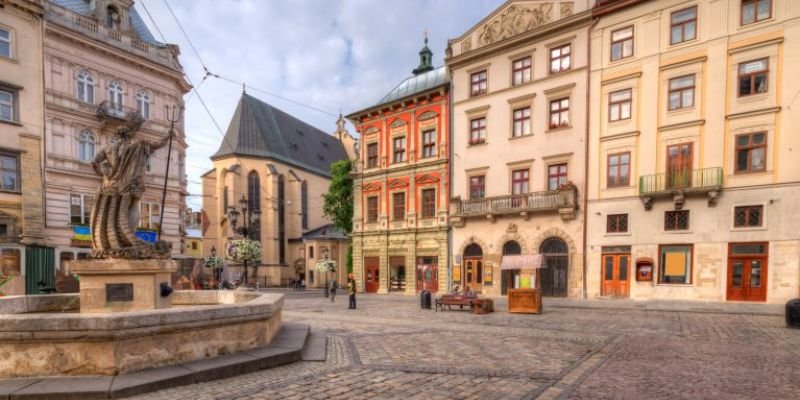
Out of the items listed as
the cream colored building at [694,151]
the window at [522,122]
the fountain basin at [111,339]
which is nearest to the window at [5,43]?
the fountain basin at [111,339]

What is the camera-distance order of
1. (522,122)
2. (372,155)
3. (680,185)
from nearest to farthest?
(680,185), (522,122), (372,155)

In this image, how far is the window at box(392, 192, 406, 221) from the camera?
28.5 meters

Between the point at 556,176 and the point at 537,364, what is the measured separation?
16.9m

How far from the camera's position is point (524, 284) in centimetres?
2230

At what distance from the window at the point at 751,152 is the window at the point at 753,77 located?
6.43 ft

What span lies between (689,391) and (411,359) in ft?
14.2

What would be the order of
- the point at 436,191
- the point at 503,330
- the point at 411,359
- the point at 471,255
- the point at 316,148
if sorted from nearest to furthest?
the point at 411,359, the point at 503,330, the point at 471,255, the point at 436,191, the point at 316,148

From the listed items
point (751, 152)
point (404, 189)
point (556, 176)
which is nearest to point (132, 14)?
point (404, 189)

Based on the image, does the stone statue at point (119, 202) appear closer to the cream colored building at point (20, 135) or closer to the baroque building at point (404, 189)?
the baroque building at point (404, 189)

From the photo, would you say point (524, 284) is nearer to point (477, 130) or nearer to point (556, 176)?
point (556, 176)

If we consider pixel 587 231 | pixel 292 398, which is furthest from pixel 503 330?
pixel 587 231

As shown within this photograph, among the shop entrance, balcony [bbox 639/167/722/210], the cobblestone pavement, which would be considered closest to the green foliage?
balcony [bbox 639/167/722/210]

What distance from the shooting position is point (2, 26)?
21.8m

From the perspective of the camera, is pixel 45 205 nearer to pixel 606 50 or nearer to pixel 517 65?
pixel 517 65
